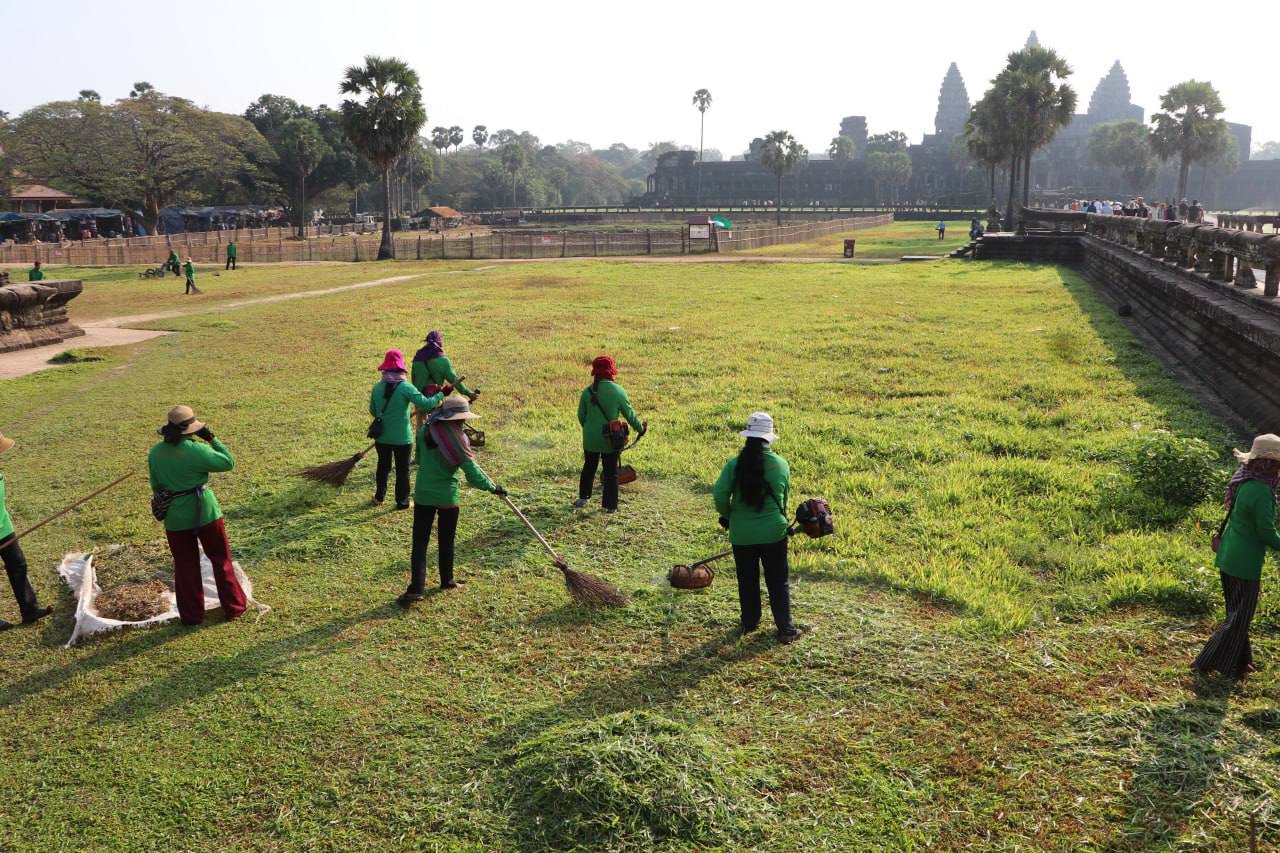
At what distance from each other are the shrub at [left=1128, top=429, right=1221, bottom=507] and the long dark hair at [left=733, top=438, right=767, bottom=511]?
4.27 metres

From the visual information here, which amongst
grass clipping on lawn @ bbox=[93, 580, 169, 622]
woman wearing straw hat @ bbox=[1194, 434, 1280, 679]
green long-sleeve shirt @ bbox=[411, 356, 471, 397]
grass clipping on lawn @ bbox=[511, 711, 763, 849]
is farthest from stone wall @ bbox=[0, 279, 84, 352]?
woman wearing straw hat @ bbox=[1194, 434, 1280, 679]

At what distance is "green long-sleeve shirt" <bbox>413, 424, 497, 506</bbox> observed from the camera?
6.57 metres

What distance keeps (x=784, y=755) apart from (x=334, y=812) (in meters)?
2.17

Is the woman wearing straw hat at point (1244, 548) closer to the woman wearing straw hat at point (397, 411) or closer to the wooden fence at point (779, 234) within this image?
the woman wearing straw hat at point (397, 411)

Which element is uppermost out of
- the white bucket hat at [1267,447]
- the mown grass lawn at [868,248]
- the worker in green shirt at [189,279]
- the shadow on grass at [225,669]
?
the mown grass lawn at [868,248]

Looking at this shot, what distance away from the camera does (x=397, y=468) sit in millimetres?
8883

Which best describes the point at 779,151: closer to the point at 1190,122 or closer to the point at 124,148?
the point at 1190,122

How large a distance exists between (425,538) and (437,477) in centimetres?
45

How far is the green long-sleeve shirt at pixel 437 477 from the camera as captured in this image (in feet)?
21.5

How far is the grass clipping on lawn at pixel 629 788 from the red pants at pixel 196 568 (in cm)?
288

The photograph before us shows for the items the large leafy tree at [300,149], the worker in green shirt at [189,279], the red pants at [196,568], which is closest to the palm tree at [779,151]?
the large leafy tree at [300,149]

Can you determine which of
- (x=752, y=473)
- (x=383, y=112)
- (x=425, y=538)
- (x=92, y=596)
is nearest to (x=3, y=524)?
(x=92, y=596)

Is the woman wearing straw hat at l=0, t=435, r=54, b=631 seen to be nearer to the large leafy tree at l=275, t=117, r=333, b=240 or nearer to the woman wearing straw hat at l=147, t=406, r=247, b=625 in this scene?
the woman wearing straw hat at l=147, t=406, r=247, b=625

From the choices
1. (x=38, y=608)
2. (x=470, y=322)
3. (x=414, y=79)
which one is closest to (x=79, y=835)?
(x=38, y=608)
